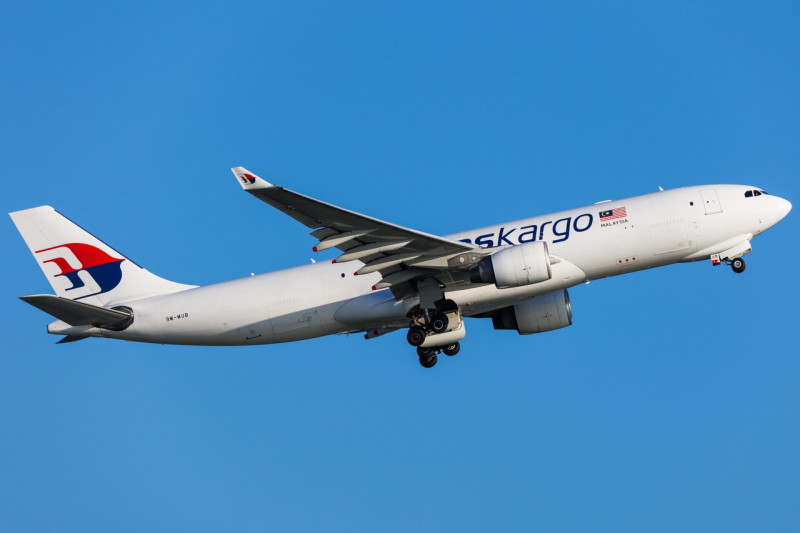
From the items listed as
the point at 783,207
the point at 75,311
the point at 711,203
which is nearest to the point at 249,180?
the point at 75,311

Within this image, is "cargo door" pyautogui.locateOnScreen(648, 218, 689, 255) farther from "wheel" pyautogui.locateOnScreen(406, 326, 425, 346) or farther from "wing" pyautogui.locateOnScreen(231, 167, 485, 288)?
"wheel" pyautogui.locateOnScreen(406, 326, 425, 346)

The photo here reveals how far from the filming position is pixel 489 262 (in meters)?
25.8

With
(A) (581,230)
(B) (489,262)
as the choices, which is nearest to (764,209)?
(A) (581,230)

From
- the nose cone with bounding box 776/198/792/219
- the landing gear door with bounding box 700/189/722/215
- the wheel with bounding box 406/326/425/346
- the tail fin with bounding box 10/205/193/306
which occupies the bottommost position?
the wheel with bounding box 406/326/425/346

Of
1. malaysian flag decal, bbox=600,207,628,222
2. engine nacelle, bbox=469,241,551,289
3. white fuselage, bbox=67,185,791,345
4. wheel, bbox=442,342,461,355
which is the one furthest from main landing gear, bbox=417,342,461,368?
malaysian flag decal, bbox=600,207,628,222

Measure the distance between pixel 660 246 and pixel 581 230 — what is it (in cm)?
298

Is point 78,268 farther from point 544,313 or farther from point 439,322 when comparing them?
point 544,313

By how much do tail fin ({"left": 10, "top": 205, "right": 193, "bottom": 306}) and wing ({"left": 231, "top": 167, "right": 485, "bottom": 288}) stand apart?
9.74 m

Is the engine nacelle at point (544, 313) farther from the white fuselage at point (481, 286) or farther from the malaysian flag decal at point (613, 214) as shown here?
the malaysian flag decal at point (613, 214)

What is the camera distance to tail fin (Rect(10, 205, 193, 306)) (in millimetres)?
31312

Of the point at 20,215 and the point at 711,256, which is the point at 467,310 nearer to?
the point at 711,256

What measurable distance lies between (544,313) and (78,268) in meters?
20.2

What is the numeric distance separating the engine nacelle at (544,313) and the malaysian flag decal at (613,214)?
478 cm

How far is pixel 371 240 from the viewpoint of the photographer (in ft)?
82.6
